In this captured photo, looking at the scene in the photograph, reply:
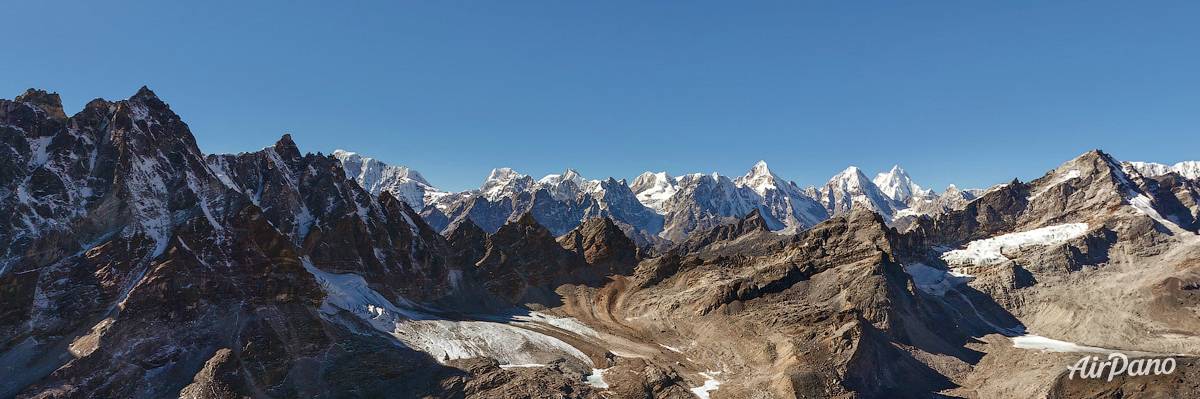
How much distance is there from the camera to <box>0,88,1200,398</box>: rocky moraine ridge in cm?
6806

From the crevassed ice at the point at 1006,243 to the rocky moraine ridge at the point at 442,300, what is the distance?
4.72 m

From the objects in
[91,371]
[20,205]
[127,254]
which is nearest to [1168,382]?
[91,371]

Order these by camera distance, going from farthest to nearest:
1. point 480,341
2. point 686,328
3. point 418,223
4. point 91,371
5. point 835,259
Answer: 1. point 418,223
2. point 835,259
3. point 686,328
4. point 480,341
5. point 91,371

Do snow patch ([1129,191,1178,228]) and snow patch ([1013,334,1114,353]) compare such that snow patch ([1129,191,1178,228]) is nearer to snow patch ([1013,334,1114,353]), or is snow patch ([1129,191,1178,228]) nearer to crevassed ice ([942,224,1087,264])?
crevassed ice ([942,224,1087,264])

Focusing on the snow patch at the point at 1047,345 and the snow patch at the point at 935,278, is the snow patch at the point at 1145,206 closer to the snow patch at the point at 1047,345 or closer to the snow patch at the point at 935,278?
the snow patch at the point at 935,278

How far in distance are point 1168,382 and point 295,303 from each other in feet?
436

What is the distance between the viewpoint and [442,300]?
Answer: 123875 mm

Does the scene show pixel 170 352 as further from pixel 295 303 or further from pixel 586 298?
pixel 586 298

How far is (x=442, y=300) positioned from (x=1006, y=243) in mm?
192555

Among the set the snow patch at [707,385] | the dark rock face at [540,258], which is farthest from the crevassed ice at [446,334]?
the dark rock face at [540,258]

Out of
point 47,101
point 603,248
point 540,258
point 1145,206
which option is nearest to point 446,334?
point 540,258

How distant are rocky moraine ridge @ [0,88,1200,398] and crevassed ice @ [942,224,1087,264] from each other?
186 inches

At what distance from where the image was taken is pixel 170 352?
6750cm

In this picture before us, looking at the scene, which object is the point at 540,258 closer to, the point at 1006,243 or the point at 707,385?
the point at 707,385
